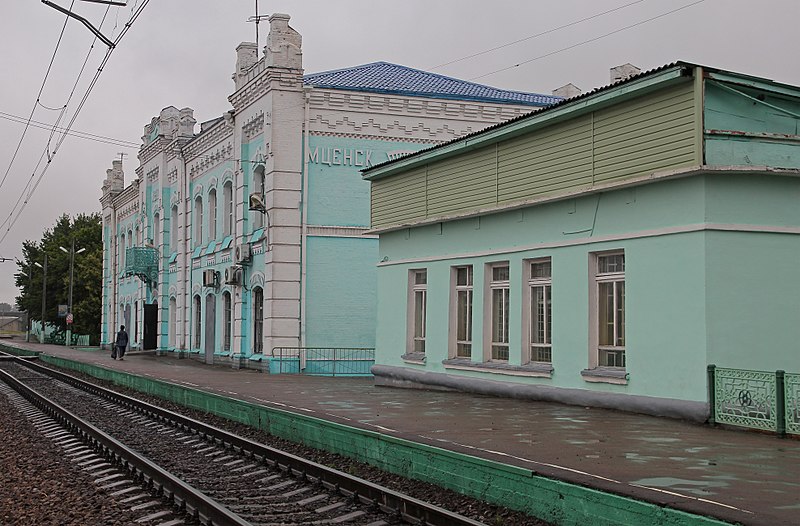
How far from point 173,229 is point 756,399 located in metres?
35.4

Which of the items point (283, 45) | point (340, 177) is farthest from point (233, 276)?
point (283, 45)

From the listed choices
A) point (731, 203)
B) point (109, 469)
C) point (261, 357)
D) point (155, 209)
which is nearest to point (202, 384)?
point (261, 357)

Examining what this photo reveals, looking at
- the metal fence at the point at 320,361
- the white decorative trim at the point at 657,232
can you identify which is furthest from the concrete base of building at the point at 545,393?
the metal fence at the point at 320,361

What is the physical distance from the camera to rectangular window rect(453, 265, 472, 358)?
63.8 feet

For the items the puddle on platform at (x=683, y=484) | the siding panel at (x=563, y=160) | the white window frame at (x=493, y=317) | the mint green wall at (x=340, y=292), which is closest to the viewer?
the puddle on platform at (x=683, y=484)

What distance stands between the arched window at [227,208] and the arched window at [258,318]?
4.38 m

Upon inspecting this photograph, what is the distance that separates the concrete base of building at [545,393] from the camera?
13.2 metres

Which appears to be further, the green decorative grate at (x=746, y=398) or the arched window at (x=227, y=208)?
the arched window at (x=227, y=208)

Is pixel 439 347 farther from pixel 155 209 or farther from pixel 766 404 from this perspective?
pixel 155 209

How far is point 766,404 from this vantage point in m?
11.8

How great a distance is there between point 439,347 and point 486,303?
209 cm

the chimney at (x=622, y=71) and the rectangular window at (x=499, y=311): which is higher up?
the chimney at (x=622, y=71)

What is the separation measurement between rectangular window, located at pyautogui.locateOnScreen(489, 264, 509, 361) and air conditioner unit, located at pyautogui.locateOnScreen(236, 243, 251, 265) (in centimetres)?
1460

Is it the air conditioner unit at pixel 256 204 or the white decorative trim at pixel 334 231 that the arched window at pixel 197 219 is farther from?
the white decorative trim at pixel 334 231
